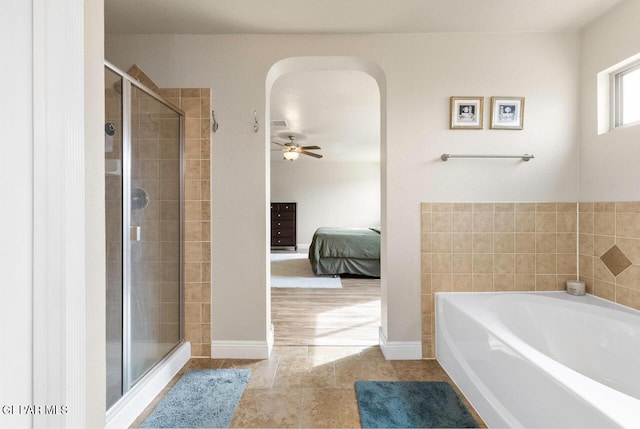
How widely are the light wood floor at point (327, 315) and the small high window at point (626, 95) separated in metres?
2.27

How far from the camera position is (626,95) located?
80.1 inches

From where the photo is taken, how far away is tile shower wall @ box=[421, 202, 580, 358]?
226 centimetres

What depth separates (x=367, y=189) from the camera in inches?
343

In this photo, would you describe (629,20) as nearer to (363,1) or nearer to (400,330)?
(363,1)

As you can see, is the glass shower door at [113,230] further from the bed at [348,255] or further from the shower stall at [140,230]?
the bed at [348,255]

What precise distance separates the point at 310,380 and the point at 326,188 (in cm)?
697

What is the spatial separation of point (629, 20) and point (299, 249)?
7.29 metres

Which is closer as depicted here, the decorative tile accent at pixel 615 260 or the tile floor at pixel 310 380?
the tile floor at pixel 310 380

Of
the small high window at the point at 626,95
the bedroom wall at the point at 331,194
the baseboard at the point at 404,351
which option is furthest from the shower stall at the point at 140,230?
the bedroom wall at the point at 331,194

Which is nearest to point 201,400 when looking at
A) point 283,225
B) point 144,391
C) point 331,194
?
point 144,391

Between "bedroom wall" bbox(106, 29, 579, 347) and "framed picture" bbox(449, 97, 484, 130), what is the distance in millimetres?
47

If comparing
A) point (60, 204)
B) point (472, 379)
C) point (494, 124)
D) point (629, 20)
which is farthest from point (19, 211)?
Result: point (629, 20)

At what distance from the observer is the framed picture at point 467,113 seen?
2236 millimetres

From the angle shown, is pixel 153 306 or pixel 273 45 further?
pixel 273 45
